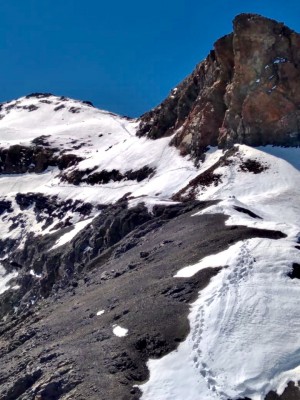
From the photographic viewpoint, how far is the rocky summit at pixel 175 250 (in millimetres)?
22734

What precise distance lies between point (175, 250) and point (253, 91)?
29704 millimetres

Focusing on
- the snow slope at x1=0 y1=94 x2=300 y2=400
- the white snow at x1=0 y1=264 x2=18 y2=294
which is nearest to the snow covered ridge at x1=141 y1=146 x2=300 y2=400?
the snow slope at x1=0 y1=94 x2=300 y2=400

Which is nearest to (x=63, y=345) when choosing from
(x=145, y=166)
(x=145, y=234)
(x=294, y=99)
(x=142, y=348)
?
(x=142, y=348)

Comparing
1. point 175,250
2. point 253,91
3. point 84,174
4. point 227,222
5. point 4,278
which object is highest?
point 253,91

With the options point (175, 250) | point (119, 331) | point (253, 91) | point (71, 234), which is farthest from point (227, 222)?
point (253, 91)

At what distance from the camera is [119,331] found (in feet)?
86.4

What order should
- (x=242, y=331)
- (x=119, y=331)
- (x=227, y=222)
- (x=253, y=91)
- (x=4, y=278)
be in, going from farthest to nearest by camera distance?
(x=4, y=278) < (x=253, y=91) < (x=227, y=222) < (x=119, y=331) < (x=242, y=331)

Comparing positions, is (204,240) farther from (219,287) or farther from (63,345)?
(63,345)

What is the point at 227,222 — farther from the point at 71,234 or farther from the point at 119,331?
the point at 71,234

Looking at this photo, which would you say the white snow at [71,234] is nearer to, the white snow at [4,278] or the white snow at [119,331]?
the white snow at [4,278]

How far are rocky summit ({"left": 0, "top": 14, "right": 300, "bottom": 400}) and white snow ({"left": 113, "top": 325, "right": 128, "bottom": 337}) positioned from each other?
0.34ft

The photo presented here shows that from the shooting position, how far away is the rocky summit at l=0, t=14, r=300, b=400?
22734 mm

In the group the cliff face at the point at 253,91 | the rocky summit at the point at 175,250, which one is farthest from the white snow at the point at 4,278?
the cliff face at the point at 253,91

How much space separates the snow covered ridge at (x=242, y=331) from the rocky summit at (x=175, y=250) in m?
0.07
